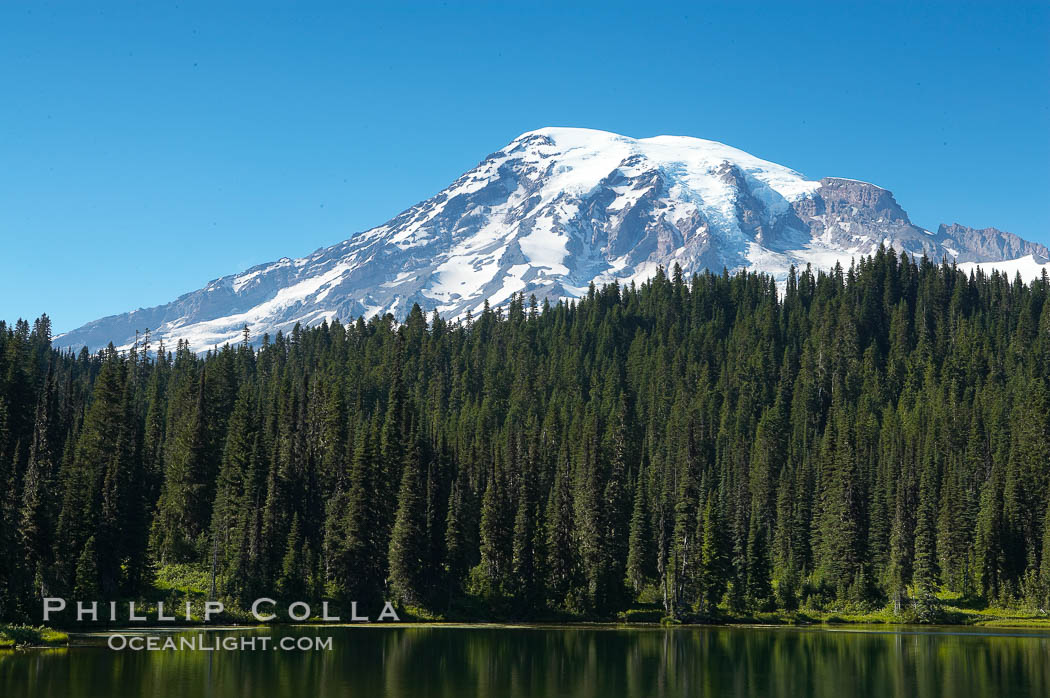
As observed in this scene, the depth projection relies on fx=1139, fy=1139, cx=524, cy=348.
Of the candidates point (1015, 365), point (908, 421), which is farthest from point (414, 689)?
point (1015, 365)

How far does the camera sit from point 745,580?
13025 cm

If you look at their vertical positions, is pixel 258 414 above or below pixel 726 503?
above

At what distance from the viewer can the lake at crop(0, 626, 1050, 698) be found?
6091 centimetres

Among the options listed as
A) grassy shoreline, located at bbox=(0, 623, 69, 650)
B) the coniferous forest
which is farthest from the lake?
the coniferous forest

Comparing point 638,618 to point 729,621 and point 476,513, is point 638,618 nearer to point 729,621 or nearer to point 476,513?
point 729,621

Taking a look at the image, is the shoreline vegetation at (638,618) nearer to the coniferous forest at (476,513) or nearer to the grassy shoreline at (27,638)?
the coniferous forest at (476,513)

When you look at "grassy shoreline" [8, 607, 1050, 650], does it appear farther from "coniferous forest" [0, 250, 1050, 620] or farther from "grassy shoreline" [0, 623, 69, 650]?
"grassy shoreline" [0, 623, 69, 650]

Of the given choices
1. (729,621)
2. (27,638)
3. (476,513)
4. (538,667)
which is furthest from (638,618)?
(27,638)

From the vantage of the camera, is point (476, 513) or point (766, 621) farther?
point (476, 513)

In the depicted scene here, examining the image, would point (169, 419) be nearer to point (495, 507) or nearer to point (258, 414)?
point (258, 414)

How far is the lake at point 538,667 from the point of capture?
200 feet

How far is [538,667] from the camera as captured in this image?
74.1m

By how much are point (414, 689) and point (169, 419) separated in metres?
111

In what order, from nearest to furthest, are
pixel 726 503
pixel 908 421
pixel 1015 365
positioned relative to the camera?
pixel 726 503 < pixel 908 421 < pixel 1015 365
